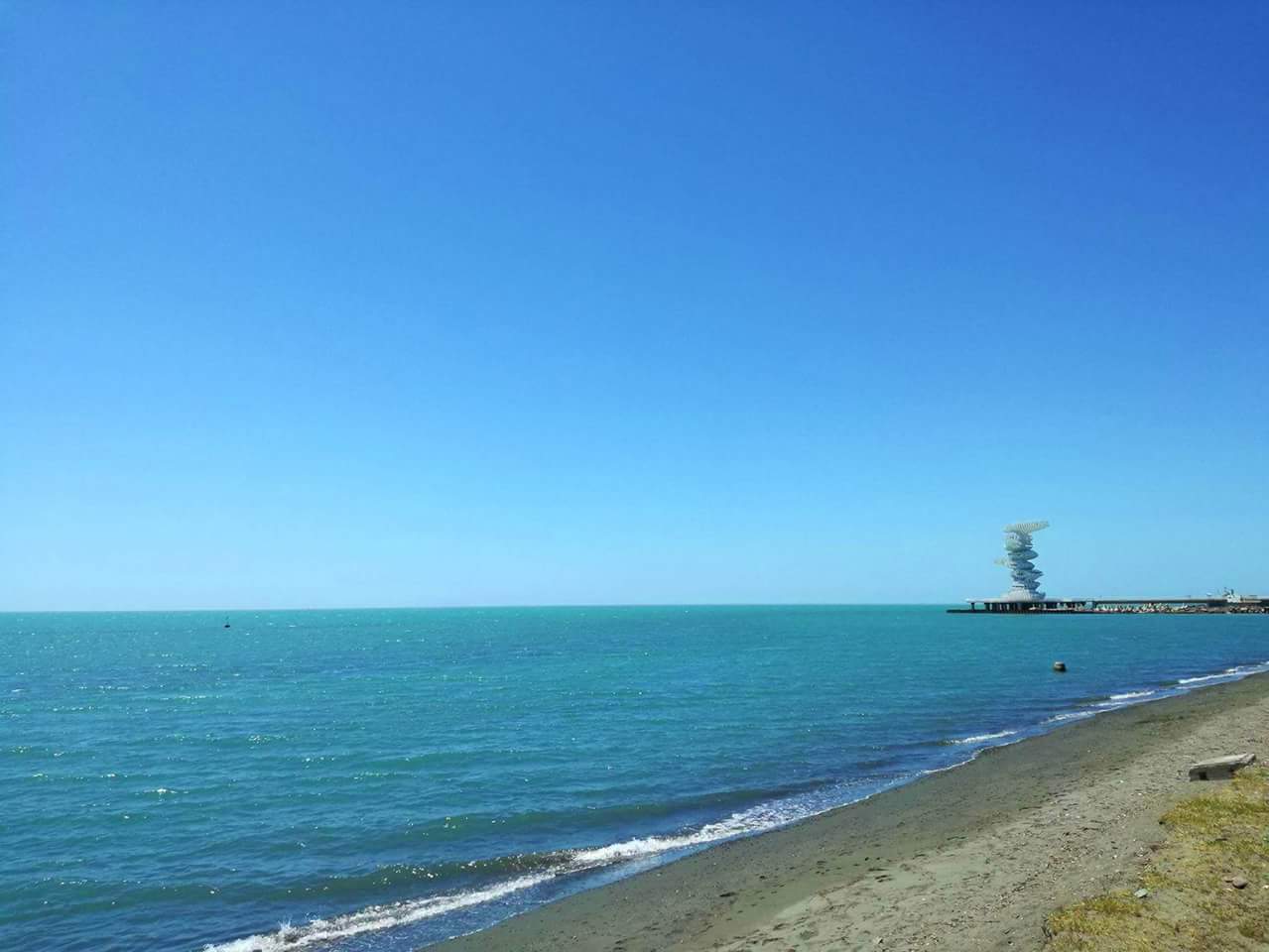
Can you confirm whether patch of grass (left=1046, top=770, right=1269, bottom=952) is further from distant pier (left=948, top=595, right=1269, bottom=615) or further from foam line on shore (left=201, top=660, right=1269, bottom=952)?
distant pier (left=948, top=595, right=1269, bottom=615)

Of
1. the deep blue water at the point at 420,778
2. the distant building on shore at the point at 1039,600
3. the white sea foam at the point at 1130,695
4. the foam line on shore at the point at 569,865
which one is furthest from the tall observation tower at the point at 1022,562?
the foam line on shore at the point at 569,865

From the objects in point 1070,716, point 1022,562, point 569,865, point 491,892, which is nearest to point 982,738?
point 1070,716

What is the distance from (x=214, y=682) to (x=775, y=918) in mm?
71679

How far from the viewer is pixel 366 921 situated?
16.4 m

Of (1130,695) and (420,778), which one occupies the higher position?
(420,778)

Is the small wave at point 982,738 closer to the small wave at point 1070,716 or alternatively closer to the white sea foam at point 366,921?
the small wave at point 1070,716

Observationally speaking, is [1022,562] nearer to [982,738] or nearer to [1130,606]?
[1130,606]

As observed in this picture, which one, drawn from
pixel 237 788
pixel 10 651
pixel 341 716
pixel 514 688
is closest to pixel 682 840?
pixel 237 788

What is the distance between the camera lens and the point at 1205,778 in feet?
65.2

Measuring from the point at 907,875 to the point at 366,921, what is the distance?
11391 millimetres

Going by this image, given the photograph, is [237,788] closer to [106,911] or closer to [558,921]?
[106,911]

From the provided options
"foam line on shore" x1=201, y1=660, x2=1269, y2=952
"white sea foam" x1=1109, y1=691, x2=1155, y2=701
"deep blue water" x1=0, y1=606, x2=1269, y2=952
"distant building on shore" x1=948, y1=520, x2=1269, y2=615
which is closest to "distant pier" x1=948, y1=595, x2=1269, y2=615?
"distant building on shore" x1=948, y1=520, x2=1269, y2=615

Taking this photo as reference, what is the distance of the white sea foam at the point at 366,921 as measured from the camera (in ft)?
51.0

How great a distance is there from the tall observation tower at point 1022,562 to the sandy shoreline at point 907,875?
168727mm
